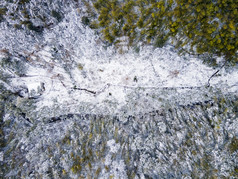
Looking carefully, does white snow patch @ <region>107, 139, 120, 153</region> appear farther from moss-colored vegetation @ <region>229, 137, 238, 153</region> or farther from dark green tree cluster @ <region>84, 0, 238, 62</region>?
moss-colored vegetation @ <region>229, 137, 238, 153</region>

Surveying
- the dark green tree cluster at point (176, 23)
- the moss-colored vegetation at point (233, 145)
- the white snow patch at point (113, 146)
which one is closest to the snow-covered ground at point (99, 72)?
the dark green tree cluster at point (176, 23)

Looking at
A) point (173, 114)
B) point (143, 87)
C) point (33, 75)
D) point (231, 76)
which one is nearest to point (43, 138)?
point (33, 75)

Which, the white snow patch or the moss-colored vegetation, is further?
the white snow patch

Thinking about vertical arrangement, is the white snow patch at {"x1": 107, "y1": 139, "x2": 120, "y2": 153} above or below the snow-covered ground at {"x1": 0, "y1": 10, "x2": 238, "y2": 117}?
below

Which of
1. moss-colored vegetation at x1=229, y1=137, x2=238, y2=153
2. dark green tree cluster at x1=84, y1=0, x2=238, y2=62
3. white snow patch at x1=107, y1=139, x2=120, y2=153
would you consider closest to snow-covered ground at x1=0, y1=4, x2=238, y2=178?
white snow patch at x1=107, y1=139, x2=120, y2=153

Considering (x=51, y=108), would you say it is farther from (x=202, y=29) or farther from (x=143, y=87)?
(x=202, y=29)

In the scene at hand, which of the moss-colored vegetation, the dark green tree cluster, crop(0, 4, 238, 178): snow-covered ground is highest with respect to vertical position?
the dark green tree cluster

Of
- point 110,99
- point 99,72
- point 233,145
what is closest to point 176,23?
point 99,72

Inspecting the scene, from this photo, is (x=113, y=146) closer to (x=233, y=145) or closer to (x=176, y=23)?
(x=233, y=145)
